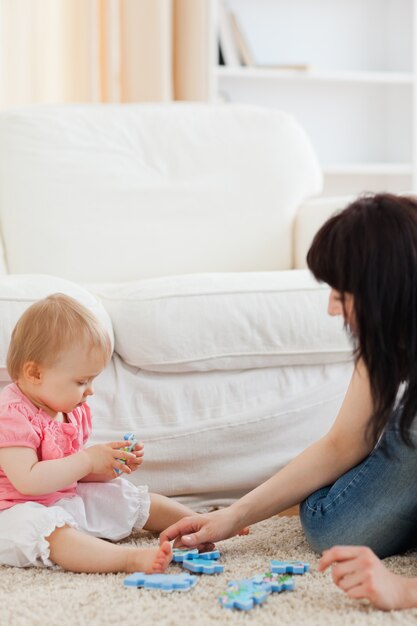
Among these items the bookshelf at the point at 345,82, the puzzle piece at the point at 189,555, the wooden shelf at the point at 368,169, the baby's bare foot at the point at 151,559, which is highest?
the bookshelf at the point at 345,82

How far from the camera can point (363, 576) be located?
108 cm

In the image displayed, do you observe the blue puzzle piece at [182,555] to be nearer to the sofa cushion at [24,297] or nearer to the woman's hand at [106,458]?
the woman's hand at [106,458]

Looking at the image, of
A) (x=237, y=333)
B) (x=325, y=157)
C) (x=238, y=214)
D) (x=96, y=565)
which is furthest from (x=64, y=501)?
(x=325, y=157)

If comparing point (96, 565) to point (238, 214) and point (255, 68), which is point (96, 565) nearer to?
point (238, 214)

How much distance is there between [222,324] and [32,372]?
1.34 ft

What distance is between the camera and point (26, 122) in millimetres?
2336

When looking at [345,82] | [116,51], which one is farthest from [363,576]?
[345,82]

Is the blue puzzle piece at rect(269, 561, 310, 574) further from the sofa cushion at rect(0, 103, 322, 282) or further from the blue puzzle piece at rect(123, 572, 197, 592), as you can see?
the sofa cushion at rect(0, 103, 322, 282)

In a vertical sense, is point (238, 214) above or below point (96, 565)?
above

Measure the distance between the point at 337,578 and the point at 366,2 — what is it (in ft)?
10.6

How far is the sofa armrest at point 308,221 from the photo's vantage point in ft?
7.64

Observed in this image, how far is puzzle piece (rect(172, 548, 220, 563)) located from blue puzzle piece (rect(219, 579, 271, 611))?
0.12 m

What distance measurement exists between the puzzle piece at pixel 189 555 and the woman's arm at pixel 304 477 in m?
0.01

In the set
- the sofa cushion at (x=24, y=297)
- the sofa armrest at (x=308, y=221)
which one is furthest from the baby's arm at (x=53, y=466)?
the sofa armrest at (x=308, y=221)
